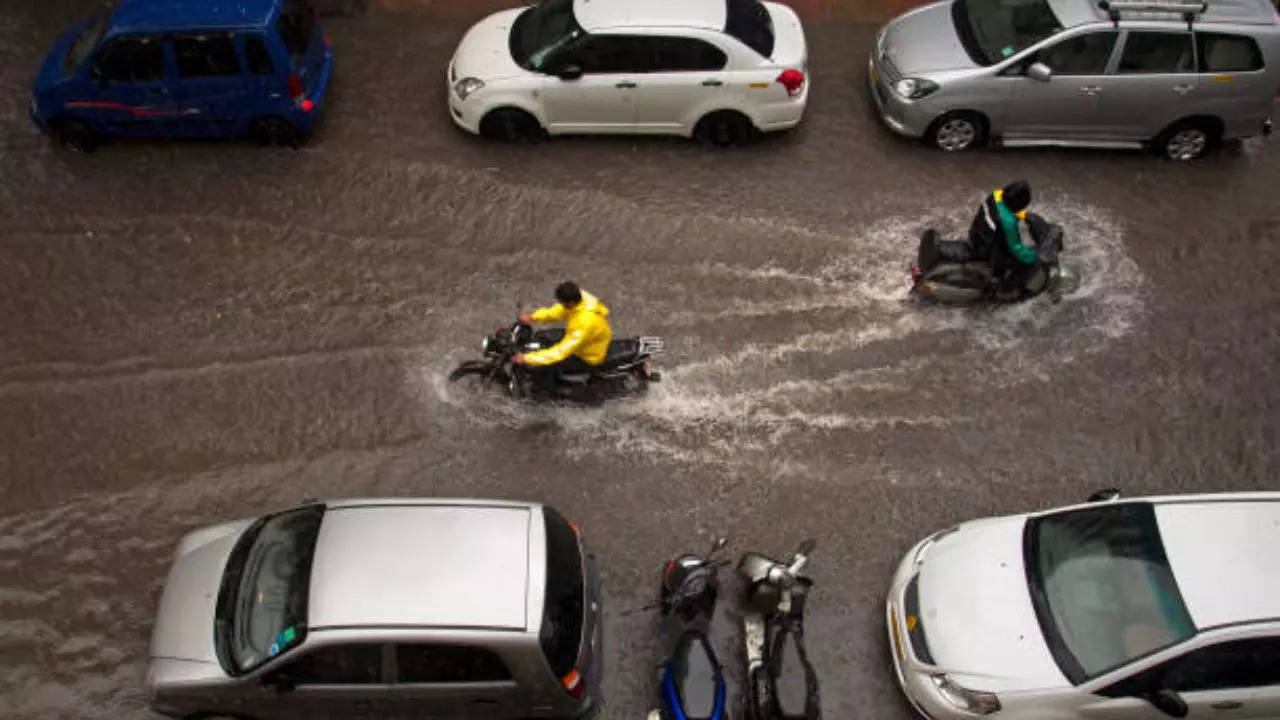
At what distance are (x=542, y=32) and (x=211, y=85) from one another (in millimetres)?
3510

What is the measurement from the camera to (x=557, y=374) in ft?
30.3

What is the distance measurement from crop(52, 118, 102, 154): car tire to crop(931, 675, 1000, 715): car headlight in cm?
1006

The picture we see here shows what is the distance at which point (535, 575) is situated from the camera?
7.13 m

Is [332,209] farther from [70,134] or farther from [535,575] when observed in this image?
[535,575]

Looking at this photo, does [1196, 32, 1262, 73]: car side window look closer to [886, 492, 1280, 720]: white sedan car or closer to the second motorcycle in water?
[886, 492, 1280, 720]: white sedan car

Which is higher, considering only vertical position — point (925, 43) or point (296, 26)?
point (925, 43)

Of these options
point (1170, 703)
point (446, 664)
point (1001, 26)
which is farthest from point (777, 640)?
point (1001, 26)

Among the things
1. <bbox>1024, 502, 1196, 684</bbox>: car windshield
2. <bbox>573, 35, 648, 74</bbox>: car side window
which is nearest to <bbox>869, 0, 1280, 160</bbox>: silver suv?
<bbox>573, 35, 648, 74</bbox>: car side window

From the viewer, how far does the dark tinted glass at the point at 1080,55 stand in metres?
10.9

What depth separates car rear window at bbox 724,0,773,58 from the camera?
36.6 feet

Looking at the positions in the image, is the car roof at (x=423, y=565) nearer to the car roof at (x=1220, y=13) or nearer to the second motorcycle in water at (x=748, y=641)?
the second motorcycle in water at (x=748, y=641)

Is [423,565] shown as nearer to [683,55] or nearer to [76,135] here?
[683,55]

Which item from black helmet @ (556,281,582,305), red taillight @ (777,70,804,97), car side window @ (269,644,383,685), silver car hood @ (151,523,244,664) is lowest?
silver car hood @ (151,523,244,664)

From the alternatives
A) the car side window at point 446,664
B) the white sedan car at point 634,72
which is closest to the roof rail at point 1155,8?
the white sedan car at point 634,72
